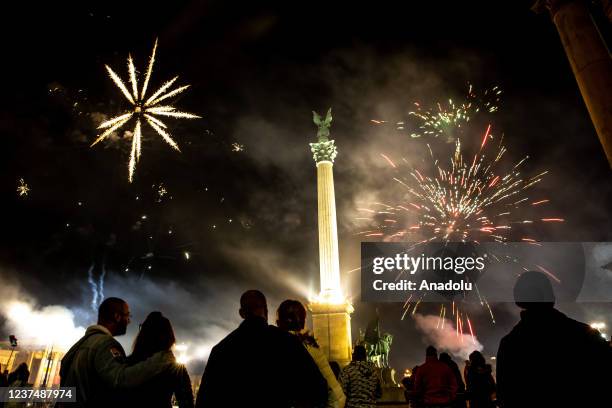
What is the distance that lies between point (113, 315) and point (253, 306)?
180 centimetres

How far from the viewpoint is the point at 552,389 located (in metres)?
3.41

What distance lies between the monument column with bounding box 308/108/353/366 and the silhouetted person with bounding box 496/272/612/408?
69.5 feet

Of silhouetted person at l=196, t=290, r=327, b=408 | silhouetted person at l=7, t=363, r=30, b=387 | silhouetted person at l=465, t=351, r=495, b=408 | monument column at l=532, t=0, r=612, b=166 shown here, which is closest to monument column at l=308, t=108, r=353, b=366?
silhouetted person at l=465, t=351, r=495, b=408

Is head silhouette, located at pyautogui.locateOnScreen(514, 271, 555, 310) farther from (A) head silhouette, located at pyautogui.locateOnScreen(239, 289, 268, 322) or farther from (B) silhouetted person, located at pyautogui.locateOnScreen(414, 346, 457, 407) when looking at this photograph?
(B) silhouetted person, located at pyautogui.locateOnScreen(414, 346, 457, 407)

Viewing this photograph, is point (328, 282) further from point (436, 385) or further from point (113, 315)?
point (113, 315)

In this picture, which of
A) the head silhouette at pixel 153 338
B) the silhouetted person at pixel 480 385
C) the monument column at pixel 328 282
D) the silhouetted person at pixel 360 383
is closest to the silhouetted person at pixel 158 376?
the head silhouette at pixel 153 338

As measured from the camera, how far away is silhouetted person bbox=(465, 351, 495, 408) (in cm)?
911

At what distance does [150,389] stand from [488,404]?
8248mm

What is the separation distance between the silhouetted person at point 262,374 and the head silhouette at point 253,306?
24 centimetres

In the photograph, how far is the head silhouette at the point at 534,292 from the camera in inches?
149

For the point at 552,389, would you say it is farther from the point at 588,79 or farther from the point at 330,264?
the point at 330,264

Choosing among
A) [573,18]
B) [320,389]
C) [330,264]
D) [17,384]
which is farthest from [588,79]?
[330,264]

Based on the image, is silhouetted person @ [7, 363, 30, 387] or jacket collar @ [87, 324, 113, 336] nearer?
jacket collar @ [87, 324, 113, 336]

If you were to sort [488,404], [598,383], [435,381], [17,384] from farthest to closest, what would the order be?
[17,384] < [488,404] < [435,381] < [598,383]
